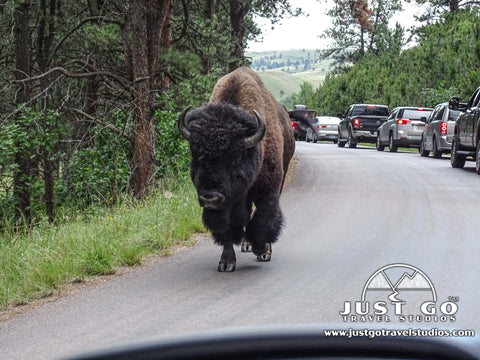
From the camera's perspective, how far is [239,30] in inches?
1240

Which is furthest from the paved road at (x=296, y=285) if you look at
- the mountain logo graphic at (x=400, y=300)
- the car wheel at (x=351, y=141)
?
the car wheel at (x=351, y=141)

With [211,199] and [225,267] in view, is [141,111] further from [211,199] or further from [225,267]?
[211,199]

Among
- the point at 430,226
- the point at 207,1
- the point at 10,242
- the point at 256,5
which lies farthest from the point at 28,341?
the point at 256,5

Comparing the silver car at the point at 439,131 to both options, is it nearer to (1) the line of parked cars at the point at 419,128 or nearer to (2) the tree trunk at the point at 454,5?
(1) the line of parked cars at the point at 419,128

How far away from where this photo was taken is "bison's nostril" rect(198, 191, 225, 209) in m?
8.56

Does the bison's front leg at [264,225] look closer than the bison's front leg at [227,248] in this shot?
No

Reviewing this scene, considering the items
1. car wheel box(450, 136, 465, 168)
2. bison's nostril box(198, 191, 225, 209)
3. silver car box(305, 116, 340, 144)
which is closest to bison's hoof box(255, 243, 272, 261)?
bison's nostril box(198, 191, 225, 209)

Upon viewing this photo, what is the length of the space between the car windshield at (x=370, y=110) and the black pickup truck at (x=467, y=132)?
17.5 m

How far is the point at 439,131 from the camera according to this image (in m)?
29.6

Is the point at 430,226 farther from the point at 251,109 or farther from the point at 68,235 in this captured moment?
the point at 68,235

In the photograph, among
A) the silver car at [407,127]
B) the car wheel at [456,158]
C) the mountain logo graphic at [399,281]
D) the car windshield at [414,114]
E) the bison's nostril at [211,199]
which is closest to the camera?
the mountain logo graphic at [399,281]

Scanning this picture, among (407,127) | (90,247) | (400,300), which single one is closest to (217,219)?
(90,247)

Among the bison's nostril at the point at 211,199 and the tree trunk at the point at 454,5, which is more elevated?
the tree trunk at the point at 454,5

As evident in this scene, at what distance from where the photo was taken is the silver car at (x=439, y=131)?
2881 centimetres
